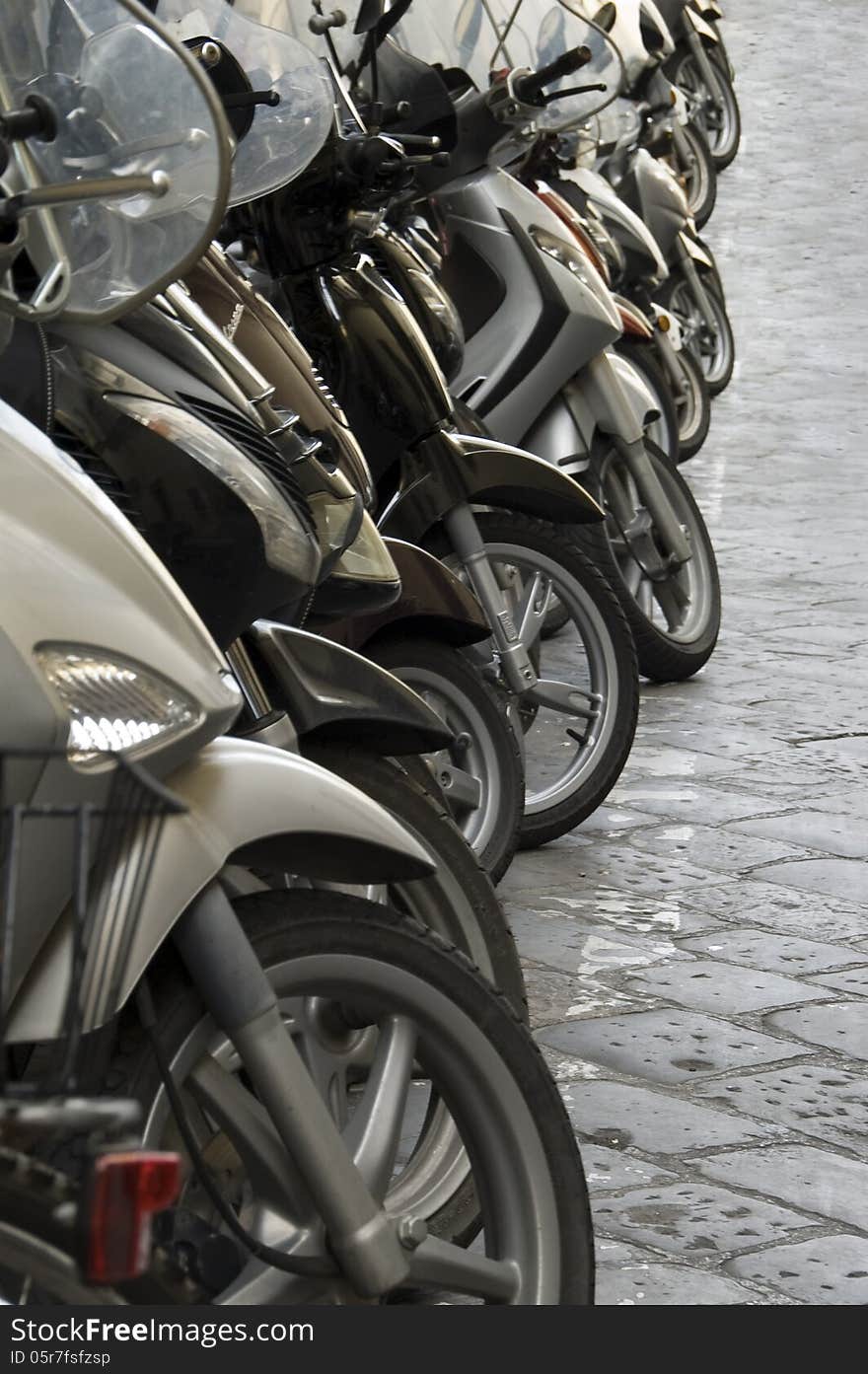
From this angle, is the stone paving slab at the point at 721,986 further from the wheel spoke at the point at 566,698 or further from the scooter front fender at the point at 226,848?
the scooter front fender at the point at 226,848

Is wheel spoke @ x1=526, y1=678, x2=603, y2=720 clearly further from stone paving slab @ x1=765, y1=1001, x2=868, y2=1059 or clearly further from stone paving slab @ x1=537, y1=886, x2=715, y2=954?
stone paving slab @ x1=765, y1=1001, x2=868, y2=1059

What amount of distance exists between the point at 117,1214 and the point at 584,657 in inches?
132

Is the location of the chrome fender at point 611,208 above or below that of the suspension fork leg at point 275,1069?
below

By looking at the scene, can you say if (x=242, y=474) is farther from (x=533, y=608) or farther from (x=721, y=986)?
(x=533, y=608)

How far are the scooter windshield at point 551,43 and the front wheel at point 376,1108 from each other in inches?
133

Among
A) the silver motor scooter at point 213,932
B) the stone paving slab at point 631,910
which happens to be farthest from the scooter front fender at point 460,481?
the silver motor scooter at point 213,932

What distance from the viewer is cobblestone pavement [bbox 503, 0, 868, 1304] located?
2.79 m

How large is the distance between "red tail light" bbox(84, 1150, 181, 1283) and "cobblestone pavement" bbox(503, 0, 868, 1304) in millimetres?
1540

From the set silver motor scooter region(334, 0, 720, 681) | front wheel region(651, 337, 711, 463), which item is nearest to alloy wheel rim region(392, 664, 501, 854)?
silver motor scooter region(334, 0, 720, 681)

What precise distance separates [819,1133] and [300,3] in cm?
195

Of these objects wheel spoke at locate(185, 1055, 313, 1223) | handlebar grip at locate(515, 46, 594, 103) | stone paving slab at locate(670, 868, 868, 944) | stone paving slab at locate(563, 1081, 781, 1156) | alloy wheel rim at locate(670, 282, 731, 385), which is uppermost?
wheel spoke at locate(185, 1055, 313, 1223)

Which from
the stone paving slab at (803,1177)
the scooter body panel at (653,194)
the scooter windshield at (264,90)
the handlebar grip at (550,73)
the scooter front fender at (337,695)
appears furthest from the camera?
the scooter body panel at (653,194)

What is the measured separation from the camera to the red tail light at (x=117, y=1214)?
114 centimetres

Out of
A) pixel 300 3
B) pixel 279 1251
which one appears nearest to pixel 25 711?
pixel 279 1251
